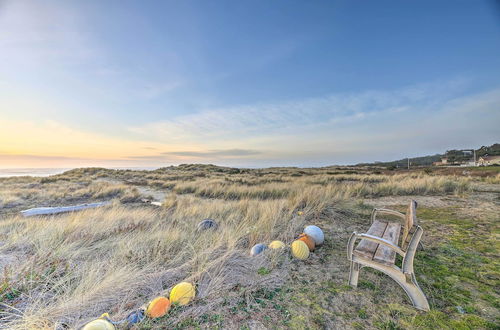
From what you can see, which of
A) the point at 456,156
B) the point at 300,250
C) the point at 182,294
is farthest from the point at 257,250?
the point at 456,156

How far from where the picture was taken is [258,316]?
2.07 meters

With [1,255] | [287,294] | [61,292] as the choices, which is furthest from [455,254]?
[1,255]

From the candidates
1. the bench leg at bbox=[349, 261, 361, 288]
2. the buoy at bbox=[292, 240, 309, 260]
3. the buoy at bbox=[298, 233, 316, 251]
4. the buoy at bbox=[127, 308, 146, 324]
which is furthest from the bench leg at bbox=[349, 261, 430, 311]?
the buoy at bbox=[127, 308, 146, 324]

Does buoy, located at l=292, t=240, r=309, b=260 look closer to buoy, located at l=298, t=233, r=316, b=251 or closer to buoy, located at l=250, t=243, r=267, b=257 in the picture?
buoy, located at l=298, t=233, r=316, b=251

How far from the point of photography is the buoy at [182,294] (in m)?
2.26

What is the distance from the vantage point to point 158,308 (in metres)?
2.10

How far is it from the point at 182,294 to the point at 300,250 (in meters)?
1.83

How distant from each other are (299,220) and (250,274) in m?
2.44

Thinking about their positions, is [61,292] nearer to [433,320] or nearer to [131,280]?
[131,280]

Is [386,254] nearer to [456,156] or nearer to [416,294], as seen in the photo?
[416,294]

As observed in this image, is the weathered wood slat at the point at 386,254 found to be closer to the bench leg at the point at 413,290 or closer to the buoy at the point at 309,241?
the bench leg at the point at 413,290

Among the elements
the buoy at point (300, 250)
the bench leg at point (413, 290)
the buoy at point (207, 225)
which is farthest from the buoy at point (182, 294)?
the buoy at point (207, 225)

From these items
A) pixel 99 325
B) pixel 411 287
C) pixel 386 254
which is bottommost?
pixel 99 325

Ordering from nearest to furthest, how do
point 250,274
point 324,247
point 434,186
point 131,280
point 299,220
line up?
point 131,280 → point 250,274 → point 324,247 → point 299,220 → point 434,186
